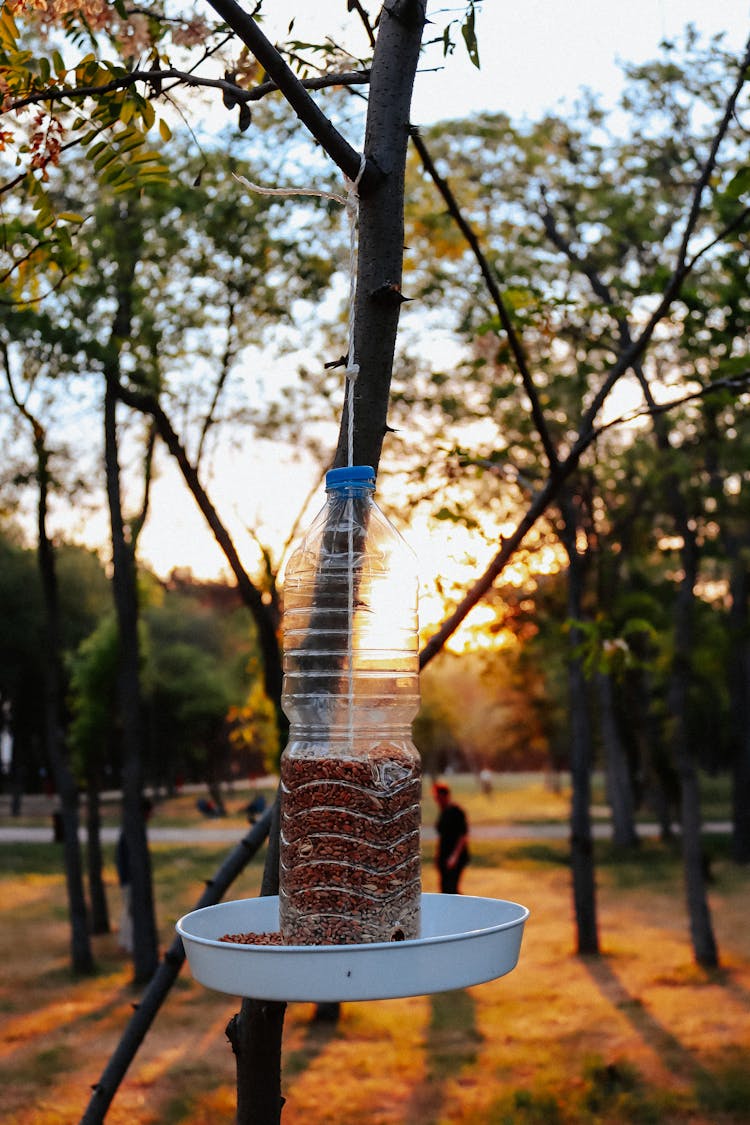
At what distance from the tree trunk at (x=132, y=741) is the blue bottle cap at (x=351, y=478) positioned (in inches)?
503

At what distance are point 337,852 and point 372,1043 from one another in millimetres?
10873

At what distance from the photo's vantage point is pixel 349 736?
2457mm

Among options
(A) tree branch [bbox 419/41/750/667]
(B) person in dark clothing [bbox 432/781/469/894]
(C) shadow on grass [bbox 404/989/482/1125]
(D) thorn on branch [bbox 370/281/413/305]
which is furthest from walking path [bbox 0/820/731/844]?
(D) thorn on branch [bbox 370/281/413/305]

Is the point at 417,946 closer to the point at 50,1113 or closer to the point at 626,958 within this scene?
the point at 50,1113

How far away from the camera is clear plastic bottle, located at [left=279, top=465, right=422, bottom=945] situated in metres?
2.26

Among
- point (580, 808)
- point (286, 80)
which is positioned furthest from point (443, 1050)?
point (286, 80)

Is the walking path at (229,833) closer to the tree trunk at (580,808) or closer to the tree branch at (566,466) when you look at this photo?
the tree trunk at (580,808)

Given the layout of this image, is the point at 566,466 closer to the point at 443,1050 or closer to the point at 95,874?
the point at 443,1050

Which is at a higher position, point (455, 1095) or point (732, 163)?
point (732, 163)

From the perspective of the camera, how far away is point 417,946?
1.86 meters

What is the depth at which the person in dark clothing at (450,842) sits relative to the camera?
1454 cm

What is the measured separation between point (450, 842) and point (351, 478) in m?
13.1

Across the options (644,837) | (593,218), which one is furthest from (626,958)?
(644,837)

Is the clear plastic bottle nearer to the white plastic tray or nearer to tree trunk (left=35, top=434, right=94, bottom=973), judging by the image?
the white plastic tray
